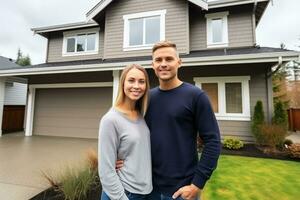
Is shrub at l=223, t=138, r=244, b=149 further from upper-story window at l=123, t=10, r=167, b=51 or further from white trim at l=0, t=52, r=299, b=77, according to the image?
upper-story window at l=123, t=10, r=167, b=51

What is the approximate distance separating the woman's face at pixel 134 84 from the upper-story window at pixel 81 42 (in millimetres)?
9057

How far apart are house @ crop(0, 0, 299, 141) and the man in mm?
5006

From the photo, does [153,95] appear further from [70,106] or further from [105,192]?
[70,106]

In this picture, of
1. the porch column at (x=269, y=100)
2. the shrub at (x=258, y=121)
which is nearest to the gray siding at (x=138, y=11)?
the porch column at (x=269, y=100)

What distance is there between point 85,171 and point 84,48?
8561 mm

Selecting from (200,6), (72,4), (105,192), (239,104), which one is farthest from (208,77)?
(72,4)

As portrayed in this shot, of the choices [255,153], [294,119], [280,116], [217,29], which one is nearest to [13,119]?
[217,29]

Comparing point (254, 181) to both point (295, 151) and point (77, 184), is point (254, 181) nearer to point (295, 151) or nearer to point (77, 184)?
point (295, 151)

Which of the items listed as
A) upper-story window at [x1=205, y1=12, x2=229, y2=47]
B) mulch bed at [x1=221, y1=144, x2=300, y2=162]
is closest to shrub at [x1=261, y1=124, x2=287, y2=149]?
mulch bed at [x1=221, y1=144, x2=300, y2=162]

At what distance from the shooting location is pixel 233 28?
27.2 ft

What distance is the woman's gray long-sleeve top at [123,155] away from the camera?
1370 millimetres

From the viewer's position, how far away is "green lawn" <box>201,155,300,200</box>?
3410 mm

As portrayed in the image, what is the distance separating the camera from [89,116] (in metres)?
9.16

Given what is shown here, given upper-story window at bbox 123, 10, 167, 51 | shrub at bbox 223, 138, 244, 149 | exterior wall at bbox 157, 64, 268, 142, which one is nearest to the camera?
shrub at bbox 223, 138, 244, 149
